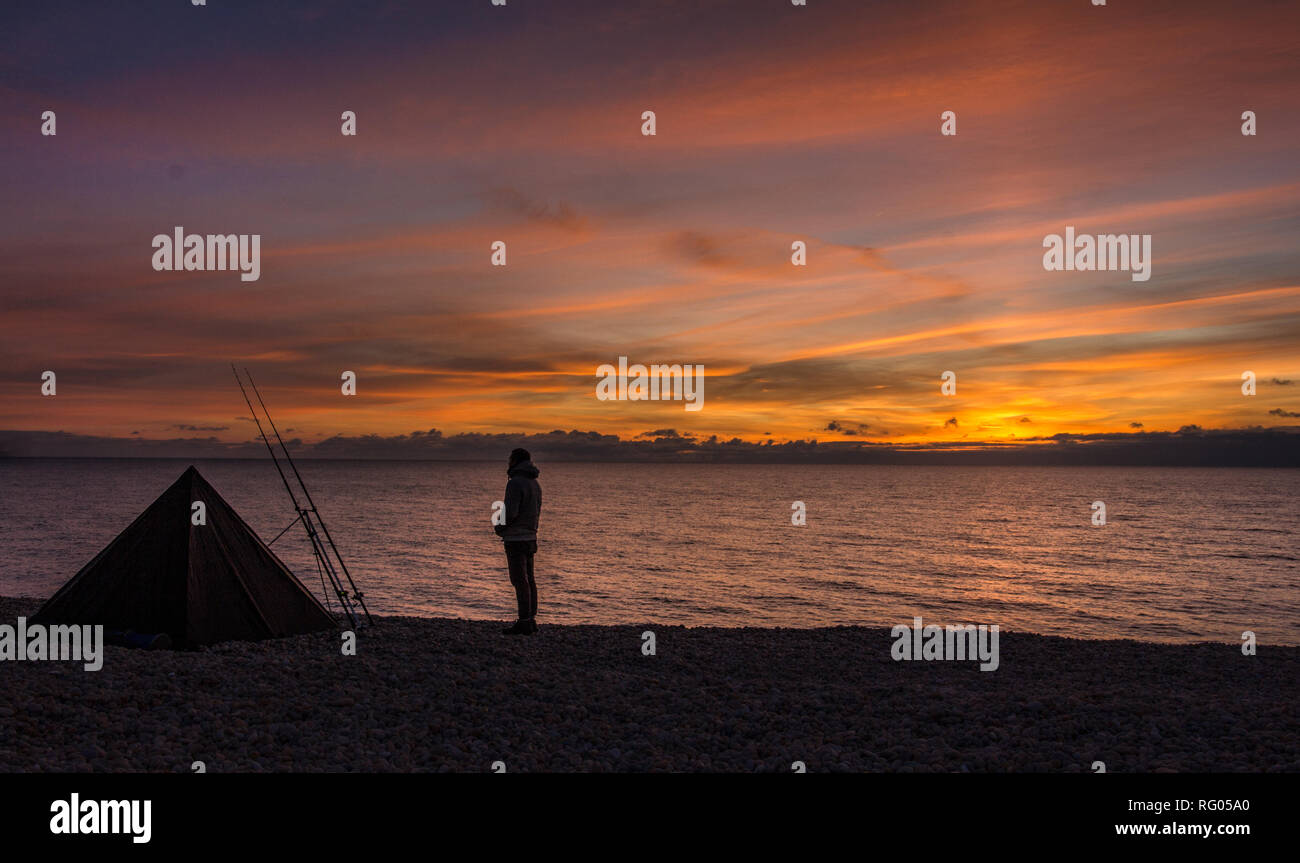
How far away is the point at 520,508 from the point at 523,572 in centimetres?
115

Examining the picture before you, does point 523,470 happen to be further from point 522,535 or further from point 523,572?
point 523,572

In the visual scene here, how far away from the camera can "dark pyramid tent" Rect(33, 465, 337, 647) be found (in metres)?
11.9

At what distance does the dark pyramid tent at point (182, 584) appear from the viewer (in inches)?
469

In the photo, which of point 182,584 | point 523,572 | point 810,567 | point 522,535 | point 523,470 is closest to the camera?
point 182,584

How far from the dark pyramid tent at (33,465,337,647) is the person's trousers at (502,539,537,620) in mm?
3565

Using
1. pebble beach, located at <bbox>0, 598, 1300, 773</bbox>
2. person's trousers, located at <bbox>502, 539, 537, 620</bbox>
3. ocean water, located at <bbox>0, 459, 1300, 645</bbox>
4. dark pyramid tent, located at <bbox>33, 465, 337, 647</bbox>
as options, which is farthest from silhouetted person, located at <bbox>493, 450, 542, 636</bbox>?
ocean water, located at <bbox>0, 459, 1300, 645</bbox>

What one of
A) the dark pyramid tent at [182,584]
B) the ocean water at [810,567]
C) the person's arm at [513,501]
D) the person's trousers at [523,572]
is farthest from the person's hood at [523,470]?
the ocean water at [810,567]

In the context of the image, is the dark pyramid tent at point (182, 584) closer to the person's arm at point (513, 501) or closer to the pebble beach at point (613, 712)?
the pebble beach at point (613, 712)

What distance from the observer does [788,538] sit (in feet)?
177

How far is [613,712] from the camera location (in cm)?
900

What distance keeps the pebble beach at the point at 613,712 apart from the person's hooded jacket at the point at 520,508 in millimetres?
1751

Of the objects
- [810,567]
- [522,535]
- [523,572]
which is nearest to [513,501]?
[522,535]
